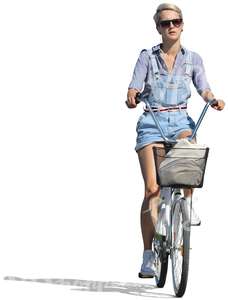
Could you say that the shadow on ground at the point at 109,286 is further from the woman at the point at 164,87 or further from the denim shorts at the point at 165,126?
the denim shorts at the point at 165,126

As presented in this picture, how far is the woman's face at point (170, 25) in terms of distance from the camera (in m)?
11.7

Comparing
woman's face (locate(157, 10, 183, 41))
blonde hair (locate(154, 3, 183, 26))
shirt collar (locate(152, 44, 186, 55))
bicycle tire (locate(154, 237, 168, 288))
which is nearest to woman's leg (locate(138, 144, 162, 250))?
bicycle tire (locate(154, 237, 168, 288))

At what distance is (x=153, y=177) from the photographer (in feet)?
38.5

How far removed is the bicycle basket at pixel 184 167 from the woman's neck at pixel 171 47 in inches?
46.7

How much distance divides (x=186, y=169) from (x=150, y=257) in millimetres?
1309

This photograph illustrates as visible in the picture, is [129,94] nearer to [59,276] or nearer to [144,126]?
[144,126]

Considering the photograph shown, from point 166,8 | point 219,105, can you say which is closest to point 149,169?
point 219,105

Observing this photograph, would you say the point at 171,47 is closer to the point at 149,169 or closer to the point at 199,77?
the point at 199,77

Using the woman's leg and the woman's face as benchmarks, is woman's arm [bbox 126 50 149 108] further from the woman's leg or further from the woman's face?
the woman's leg

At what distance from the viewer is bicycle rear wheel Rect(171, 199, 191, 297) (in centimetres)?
1102

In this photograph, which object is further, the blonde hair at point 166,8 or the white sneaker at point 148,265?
the white sneaker at point 148,265

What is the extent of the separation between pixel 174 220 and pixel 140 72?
146cm

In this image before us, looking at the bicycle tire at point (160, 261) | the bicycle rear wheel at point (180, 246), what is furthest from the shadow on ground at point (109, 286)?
the bicycle rear wheel at point (180, 246)

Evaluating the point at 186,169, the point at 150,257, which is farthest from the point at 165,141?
the point at 150,257
